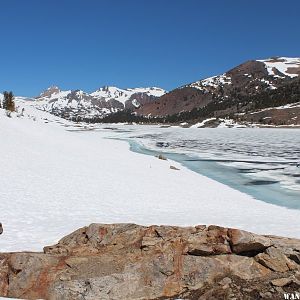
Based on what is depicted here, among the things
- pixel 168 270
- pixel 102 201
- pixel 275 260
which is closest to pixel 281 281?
pixel 275 260

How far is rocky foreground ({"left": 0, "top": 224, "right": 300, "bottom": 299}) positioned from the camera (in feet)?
25.6

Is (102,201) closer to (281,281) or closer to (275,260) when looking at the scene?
(275,260)

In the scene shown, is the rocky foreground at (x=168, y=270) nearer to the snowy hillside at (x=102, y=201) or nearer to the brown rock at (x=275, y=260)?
the brown rock at (x=275, y=260)

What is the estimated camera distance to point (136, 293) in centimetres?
792

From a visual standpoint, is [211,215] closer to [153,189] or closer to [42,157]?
[153,189]

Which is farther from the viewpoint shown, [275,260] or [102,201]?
[102,201]

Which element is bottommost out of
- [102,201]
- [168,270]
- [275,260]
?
[102,201]

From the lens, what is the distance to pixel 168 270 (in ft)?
27.3

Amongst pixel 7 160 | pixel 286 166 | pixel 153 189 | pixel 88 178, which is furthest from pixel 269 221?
pixel 286 166

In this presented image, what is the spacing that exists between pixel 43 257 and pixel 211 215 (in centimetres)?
1027

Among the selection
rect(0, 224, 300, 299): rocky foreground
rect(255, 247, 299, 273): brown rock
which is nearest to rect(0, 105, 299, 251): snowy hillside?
rect(0, 224, 300, 299): rocky foreground

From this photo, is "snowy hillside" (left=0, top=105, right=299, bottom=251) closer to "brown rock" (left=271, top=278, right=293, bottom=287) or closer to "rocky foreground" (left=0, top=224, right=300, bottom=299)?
"rocky foreground" (left=0, top=224, right=300, bottom=299)

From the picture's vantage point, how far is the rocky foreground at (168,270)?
7.80m

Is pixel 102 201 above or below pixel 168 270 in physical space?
below
